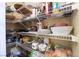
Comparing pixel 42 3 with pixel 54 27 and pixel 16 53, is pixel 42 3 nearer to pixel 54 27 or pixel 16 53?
pixel 54 27

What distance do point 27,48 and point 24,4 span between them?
1.15 feet

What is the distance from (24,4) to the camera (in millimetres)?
1496

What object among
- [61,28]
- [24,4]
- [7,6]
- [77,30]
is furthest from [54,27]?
[7,6]

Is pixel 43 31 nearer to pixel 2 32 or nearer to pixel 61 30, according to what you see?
pixel 61 30

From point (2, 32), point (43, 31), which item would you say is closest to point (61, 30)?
point (43, 31)

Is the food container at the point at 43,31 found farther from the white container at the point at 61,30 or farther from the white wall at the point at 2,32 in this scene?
the white wall at the point at 2,32

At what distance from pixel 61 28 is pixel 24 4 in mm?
350

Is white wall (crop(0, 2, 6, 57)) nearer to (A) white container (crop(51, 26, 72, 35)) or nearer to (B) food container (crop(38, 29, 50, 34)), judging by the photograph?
(B) food container (crop(38, 29, 50, 34))

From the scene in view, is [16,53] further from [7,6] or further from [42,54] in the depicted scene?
[7,6]

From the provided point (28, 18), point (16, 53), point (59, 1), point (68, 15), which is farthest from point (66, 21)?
point (16, 53)

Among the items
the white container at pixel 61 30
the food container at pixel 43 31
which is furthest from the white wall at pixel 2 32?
the white container at pixel 61 30

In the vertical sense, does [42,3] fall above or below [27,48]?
above

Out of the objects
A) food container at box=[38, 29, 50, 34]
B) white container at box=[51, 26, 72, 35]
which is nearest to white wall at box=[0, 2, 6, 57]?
food container at box=[38, 29, 50, 34]

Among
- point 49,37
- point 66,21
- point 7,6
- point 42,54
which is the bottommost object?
point 42,54
